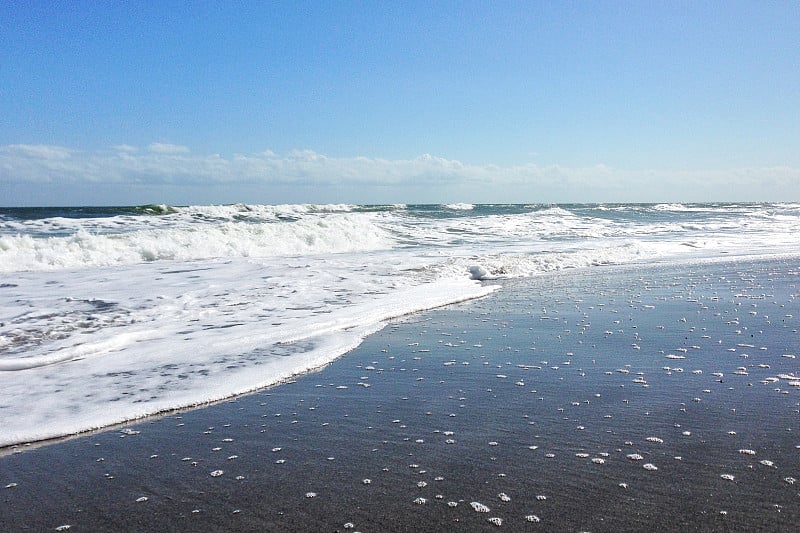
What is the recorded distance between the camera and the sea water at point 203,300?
5262 mm

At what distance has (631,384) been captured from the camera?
197 inches

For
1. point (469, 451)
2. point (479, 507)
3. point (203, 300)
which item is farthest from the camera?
point (203, 300)

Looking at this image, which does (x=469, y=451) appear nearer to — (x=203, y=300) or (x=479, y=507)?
(x=479, y=507)

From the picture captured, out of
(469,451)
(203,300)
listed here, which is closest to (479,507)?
(469,451)

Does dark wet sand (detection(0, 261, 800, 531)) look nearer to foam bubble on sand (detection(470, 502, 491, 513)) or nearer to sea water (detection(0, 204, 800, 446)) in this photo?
foam bubble on sand (detection(470, 502, 491, 513))

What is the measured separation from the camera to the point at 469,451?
373cm

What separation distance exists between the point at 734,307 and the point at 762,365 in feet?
10.9

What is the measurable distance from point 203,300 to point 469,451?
284 inches

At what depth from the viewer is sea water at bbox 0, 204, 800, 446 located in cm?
526

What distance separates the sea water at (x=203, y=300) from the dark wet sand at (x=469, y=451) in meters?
0.60

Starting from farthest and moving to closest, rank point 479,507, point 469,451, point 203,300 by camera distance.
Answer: point 203,300 → point 469,451 → point 479,507

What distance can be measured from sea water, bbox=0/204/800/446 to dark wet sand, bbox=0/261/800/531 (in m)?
0.60

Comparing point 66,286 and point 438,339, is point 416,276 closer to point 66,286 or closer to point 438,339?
point 438,339

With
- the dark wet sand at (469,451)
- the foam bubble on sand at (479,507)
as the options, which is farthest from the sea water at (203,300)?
the foam bubble on sand at (479,507)
